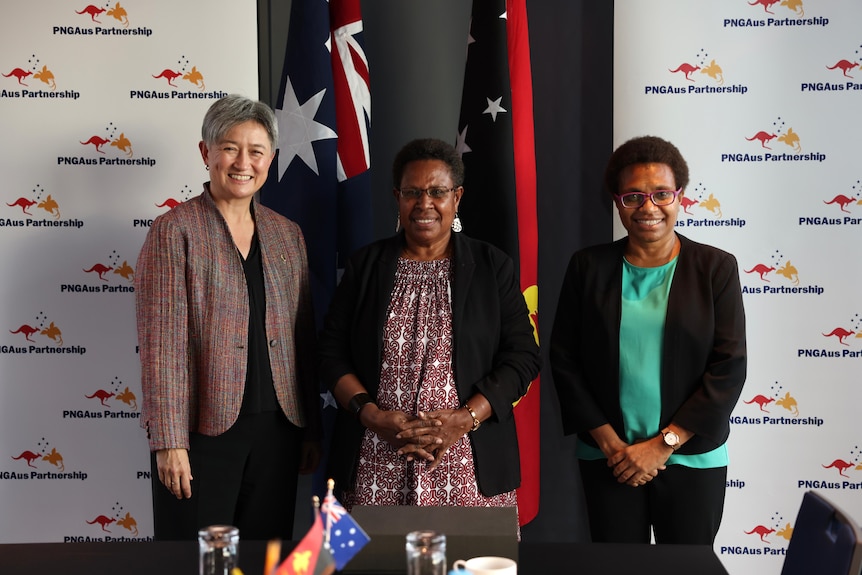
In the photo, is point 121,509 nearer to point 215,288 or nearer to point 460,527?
point 215,288

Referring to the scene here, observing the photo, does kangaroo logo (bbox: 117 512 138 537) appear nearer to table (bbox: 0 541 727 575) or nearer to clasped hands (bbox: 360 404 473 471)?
clasped hands (bbox: 360 404 473 471)

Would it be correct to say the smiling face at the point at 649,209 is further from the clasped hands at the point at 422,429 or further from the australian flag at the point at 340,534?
the australian flag at the point at 340,534

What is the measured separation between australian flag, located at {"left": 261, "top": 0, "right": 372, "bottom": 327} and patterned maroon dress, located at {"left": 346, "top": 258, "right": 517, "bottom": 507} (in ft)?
2.68

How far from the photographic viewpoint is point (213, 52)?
369 centimetres

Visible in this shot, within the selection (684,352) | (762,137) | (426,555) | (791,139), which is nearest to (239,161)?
(684,352)

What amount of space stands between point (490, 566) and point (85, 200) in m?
2.95

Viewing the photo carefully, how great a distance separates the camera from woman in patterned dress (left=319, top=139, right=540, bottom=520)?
2512 millimetres

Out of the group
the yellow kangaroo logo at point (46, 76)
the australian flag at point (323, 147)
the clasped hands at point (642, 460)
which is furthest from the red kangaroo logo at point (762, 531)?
the yellow kangaroo logo at point (46, 76)

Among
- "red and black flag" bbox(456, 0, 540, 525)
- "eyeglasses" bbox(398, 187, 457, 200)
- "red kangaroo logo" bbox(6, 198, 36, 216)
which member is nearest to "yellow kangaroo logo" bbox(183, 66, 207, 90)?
"red kangaroo logo" bbox(6, 198, 36, 216)

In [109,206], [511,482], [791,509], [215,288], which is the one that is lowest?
[791,509]

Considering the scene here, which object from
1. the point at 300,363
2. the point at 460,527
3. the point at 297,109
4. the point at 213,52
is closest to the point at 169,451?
the point at 300,363

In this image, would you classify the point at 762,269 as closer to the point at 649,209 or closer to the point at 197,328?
the point at 649,209

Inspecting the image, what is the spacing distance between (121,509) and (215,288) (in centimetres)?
167

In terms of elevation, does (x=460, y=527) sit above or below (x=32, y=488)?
above
